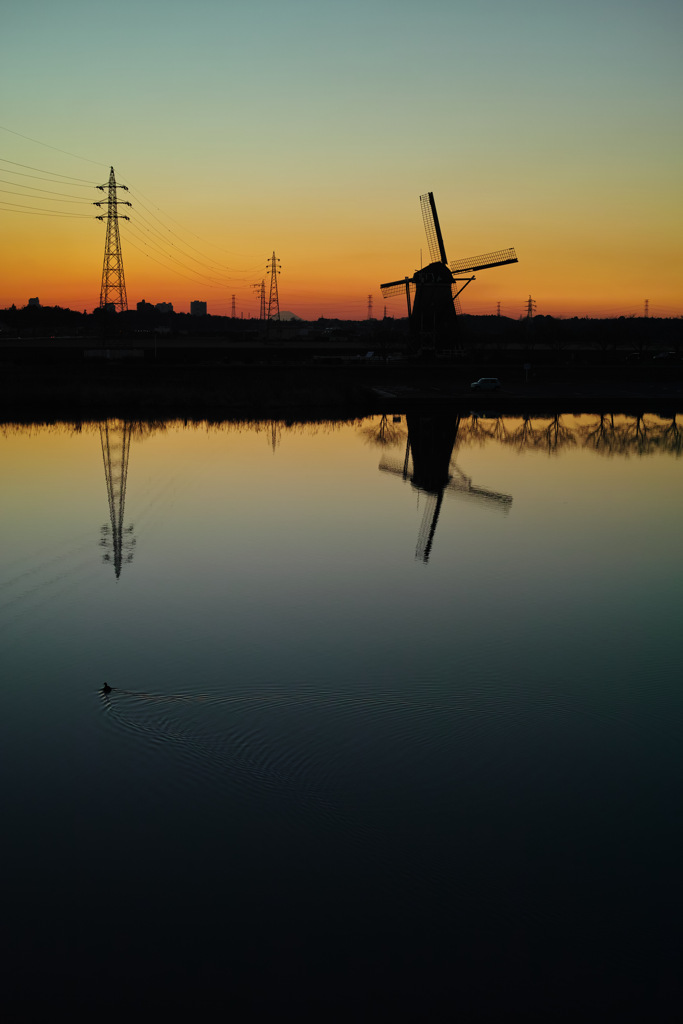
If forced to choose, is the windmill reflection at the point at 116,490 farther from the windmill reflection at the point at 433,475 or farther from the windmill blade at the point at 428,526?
the windmill reflection at the point at 433,475

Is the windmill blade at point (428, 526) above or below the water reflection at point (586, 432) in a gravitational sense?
below

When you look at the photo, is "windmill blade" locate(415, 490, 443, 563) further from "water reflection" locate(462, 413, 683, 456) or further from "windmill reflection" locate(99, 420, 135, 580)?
"water reflection" locate(462, 413, 683, 456)

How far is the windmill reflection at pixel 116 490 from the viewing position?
13.5 meters

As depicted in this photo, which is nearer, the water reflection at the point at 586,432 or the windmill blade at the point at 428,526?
the windmill blade at the point at 428,526

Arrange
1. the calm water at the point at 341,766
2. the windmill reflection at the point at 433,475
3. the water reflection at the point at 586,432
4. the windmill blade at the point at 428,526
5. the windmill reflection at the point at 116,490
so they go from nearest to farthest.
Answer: the calm water at the point at 341,766, the windmill reflection at the point at 116,490, the windmill blade at the point at 428,526, the windmill reflection at the point at 433,475, the water reflection at the point at 586,432

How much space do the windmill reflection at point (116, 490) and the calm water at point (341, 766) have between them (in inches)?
4.5

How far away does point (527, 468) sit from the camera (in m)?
23.7

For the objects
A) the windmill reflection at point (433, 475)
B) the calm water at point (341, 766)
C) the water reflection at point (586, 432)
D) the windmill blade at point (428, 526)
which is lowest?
the calm water at point (341, 766)

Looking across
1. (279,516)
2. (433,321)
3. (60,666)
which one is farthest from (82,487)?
(433,321)

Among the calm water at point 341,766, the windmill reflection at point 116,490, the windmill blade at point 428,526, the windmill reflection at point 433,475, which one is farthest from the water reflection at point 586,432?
the calm water at point 341,766

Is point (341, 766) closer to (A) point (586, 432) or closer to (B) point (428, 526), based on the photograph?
Answer: (B) point (428, 526)

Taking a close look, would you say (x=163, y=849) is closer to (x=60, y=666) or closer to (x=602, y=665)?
(x=60, y=666)

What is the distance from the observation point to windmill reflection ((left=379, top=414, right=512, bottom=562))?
53.8 ft

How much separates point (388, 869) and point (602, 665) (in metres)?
4.31
